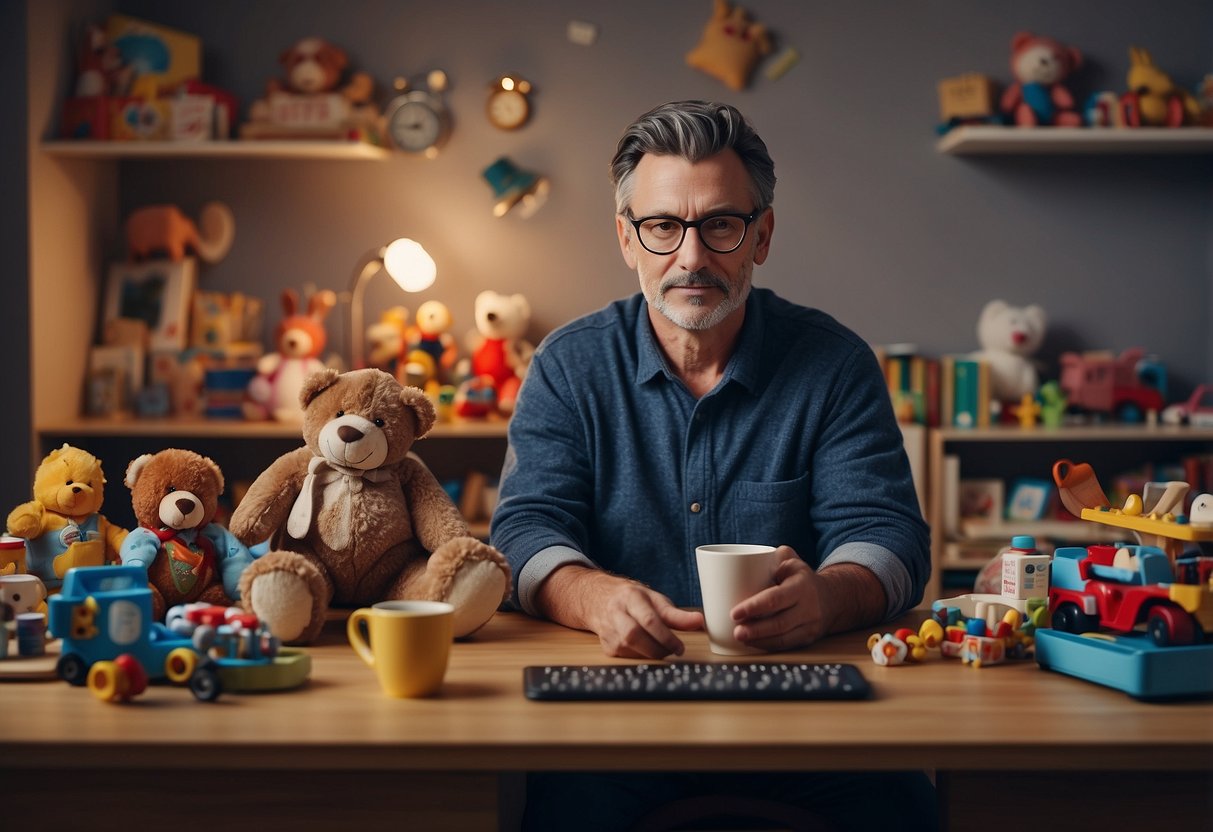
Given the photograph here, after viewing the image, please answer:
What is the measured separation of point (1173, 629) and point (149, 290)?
10.5ft

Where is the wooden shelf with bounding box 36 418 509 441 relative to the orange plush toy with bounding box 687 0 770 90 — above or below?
below

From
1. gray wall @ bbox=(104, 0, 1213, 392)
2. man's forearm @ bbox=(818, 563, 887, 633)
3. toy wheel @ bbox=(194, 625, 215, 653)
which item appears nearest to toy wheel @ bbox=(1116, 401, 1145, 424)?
gray wall @ bbox=(104, 0, 1213, 392)

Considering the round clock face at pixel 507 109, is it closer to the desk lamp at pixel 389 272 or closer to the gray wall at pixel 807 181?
the gray wall at pixel 807 181

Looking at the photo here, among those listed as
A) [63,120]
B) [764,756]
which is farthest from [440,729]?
[63,120]

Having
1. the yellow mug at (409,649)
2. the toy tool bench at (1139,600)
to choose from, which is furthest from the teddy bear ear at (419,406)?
the toy tool bench at (1139,600)

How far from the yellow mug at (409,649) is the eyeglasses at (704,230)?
2.48 feet

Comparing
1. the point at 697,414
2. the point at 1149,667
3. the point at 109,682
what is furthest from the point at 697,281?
the point at 109,682

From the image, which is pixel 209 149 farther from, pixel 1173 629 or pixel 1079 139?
pixel 1173 629

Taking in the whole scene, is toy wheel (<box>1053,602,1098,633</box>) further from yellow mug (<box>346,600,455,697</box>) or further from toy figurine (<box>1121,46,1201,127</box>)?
toy figurine (<box>1121,46,1201,127</box>)

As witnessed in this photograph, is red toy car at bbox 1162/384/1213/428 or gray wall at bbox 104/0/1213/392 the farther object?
gray wall at bbox 104/0/1213/392

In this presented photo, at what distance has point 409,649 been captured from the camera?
3.35 feet

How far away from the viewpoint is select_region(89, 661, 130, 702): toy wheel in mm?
1008

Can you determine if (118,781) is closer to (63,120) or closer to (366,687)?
(366,687)

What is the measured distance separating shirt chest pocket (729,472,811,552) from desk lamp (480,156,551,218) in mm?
2131
